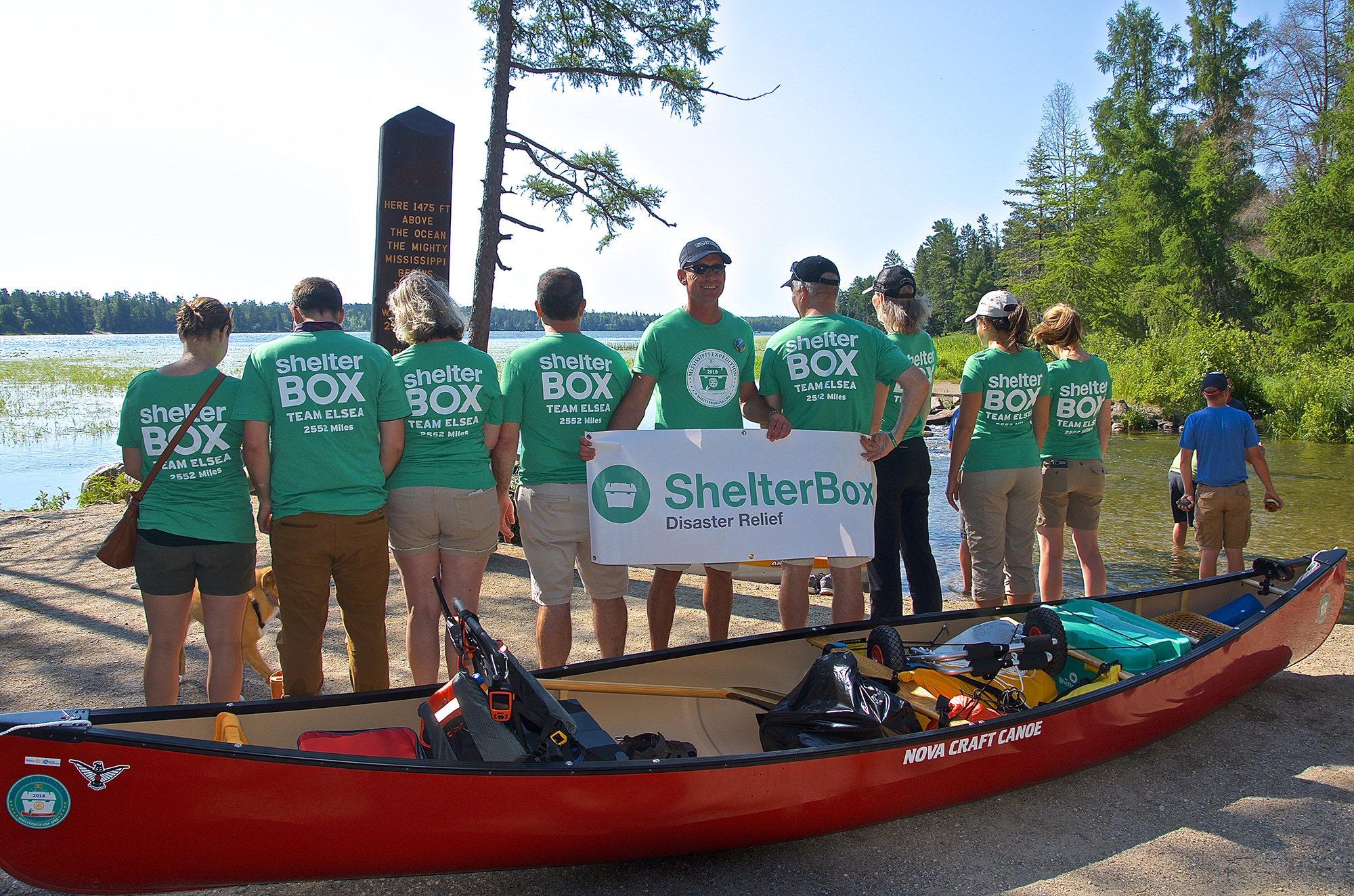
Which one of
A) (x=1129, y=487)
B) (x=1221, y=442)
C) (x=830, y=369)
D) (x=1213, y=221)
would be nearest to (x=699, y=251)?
(x=830, y=369)

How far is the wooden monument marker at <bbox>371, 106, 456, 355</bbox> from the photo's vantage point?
758 cm

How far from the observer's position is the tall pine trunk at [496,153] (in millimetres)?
9516

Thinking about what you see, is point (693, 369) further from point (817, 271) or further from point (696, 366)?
point (817, 271)

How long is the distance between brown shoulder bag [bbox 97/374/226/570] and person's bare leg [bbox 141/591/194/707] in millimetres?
204

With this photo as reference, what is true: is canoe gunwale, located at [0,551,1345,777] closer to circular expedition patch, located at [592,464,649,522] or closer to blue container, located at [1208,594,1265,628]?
blue container, located at [1208,594,1265,628]

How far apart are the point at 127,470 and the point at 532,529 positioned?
1.93m

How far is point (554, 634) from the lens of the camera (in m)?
4.41

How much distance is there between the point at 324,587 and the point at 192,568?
0.60m

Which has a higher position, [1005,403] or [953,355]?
[953,355]

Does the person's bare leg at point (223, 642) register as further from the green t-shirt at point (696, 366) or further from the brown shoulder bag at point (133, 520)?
the green t-shirt at point (696, 366)

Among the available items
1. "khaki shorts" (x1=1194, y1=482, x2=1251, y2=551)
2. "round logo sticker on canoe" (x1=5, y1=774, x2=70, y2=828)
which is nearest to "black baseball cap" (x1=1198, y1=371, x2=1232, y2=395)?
"khaki shorts" (x1=1194, y1=482, x2=1251, y2=551)

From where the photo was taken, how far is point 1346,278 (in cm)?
2702

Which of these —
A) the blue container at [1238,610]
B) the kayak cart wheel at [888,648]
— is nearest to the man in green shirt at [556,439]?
the kayak cart wheel at [888,648]

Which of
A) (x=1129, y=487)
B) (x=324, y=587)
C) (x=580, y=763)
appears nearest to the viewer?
(x=580, y=763)
